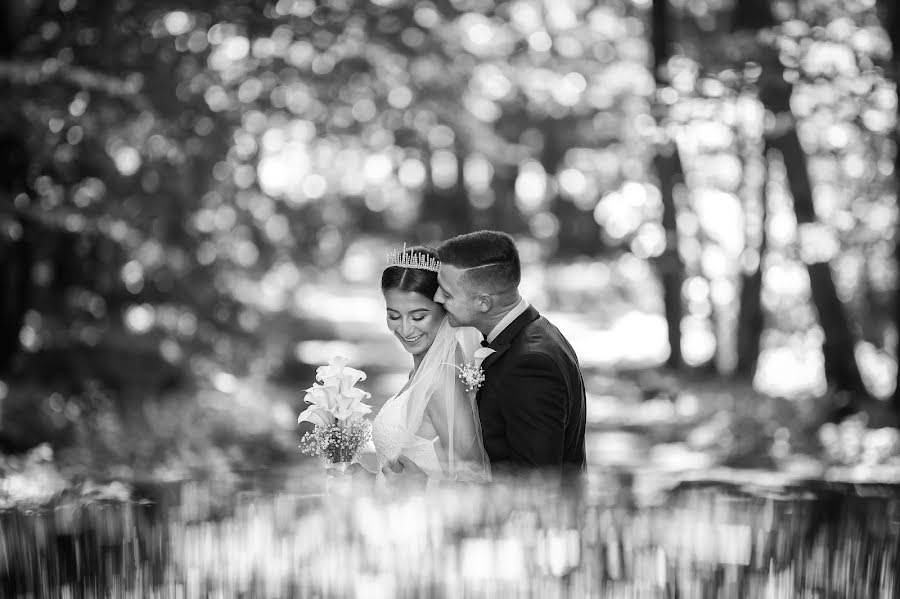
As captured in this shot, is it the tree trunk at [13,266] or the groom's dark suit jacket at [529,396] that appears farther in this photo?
the tree trunk at [13,266]

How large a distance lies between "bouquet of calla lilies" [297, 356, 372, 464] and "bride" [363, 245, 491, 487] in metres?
0.13

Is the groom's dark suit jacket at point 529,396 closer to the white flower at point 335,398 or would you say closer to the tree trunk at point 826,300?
the white flower at point 335,398

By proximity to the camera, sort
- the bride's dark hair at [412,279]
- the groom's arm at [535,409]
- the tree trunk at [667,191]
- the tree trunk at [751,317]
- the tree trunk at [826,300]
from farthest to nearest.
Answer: the tree trunk at [751,317]
the tree trunk at [826,300]
the tree trunk at [667,191]
the bride's dark hair at [412,279]
the groom's arm at [535,409]

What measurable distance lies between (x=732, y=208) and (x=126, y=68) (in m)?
9.41

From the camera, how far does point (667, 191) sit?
14492 mm

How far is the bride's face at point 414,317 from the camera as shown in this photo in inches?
161

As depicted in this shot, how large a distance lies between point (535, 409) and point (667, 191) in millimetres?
11383

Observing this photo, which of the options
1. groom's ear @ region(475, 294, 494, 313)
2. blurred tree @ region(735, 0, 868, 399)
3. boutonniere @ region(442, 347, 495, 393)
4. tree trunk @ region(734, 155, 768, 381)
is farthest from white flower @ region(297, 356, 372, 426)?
tree trunk @ region(734, 155, 768, 381)

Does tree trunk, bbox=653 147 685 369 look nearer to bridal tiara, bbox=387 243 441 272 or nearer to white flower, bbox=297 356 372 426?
bridal tiara, bbox=387 243 441 272

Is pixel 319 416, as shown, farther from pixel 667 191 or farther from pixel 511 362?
pixel 667 191

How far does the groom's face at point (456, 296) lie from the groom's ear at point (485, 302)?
0.06 feet

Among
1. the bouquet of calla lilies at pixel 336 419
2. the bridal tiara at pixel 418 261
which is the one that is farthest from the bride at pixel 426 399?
the bouquet of calla lilies at pixel 336 419

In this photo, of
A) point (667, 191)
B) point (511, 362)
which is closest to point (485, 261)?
point (511, 362)

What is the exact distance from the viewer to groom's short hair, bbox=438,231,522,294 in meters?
3.77
